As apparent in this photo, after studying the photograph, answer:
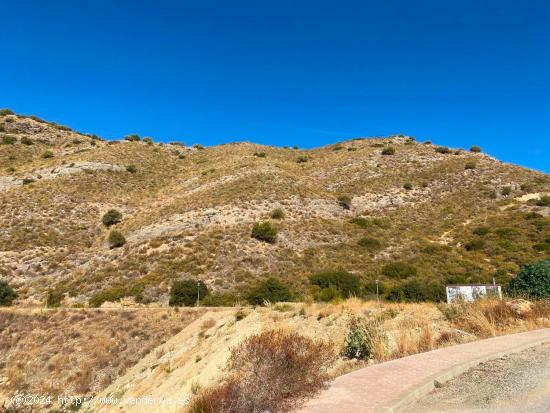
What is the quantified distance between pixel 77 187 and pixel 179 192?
47.3 feet

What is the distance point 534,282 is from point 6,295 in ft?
116

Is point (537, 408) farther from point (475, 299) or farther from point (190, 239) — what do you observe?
point (190, 239)

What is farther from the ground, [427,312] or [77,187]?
[77,187]

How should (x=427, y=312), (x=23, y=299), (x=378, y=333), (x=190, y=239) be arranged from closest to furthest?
(x=378, y=333) < (x=427, y=312) < (x=23, y=299) < (x=190, y=239)

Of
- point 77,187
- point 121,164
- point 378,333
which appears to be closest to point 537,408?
point 378,333

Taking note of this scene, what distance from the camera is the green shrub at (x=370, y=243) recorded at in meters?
42.5

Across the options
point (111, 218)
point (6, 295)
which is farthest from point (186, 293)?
point (111, 218)

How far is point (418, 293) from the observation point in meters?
26.3

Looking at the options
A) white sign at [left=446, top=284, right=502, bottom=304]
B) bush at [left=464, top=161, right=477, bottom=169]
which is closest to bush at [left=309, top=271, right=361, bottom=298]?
white sign at [left=446, top=284, right=502, bottom=304]

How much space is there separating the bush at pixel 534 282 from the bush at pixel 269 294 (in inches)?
575

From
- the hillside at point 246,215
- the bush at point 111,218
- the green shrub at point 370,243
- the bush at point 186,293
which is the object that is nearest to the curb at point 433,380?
the hillside at point 246,215

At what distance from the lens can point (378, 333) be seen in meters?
11.9

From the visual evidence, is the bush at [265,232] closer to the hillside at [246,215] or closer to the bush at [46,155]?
the hillside at [246,215]

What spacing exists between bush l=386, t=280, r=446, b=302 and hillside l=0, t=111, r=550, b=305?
2.95 m
